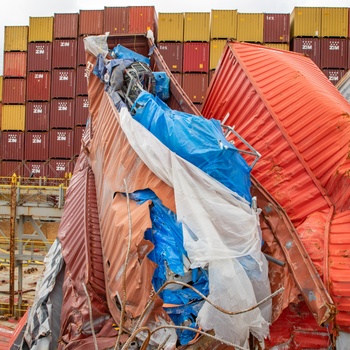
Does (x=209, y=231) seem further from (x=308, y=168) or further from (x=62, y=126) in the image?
(x=62, y=126)

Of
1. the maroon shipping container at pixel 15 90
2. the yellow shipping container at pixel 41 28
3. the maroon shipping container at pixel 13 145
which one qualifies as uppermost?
the yellow shipping container at pixel 41 28

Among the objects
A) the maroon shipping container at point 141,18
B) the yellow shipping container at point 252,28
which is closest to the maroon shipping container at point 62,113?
the maroon shipping container at point 141,18

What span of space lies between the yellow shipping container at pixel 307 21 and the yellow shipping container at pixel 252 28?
207cm

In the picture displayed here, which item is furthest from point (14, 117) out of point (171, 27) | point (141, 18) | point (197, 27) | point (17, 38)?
point (197, 27)

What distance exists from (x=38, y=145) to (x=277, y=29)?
16.7 m

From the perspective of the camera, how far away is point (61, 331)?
489cm

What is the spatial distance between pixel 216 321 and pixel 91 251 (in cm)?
218

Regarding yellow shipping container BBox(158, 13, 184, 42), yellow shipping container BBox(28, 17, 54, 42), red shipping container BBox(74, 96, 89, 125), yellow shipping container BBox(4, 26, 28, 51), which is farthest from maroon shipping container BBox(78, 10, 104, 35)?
yellow shipping container BBox(4, 26, 28, 51)

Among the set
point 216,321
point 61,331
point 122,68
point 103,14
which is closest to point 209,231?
point 216,321

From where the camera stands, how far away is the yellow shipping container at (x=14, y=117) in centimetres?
2778

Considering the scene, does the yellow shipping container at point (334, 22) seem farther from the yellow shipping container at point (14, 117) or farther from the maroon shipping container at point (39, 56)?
the yellow shipping container at point (14, 117)

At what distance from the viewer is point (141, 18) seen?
25.8m

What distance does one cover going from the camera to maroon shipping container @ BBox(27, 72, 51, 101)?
27.4 meters

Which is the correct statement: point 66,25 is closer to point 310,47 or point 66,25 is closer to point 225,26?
point 225,26
